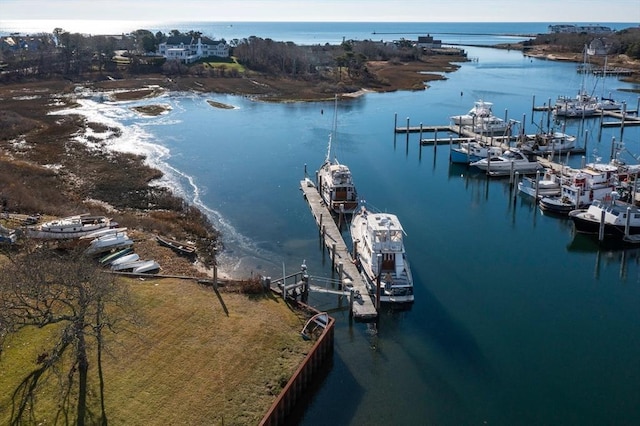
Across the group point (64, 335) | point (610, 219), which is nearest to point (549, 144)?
point (610, 219)

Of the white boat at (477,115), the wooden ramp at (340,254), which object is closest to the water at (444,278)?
the wooden ramp at (340,254)

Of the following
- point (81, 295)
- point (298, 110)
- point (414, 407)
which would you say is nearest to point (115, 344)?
point (81, 295)

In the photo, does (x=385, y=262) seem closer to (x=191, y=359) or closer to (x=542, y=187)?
(x=191, y=359)

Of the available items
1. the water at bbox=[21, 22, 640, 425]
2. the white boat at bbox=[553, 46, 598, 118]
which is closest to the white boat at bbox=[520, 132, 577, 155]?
the water at bbox=[21, 22, 640, 425]

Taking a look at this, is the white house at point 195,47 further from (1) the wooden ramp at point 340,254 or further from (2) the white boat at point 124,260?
(2) the white boat at point 124,260

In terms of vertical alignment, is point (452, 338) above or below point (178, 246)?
below

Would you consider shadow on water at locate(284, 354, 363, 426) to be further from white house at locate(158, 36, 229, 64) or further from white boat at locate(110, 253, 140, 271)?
white house at locate(158, 36, 229, 64)

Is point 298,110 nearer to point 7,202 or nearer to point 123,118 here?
point 123,118
